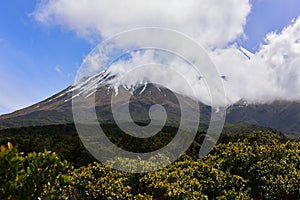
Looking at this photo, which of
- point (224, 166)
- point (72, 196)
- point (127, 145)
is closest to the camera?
point (72, 196)

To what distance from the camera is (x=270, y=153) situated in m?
16.2

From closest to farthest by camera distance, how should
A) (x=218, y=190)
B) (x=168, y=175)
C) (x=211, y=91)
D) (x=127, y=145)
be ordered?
(x=211, y=91) → (x=218, y=190) → (x=168, y=175) → (x=127, y=145)

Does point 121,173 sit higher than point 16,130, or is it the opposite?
point 16,130

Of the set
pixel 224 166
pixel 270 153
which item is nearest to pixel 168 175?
pixel 224 166

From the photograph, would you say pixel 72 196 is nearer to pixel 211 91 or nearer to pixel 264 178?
pixel 211 91

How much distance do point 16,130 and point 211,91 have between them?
109 m

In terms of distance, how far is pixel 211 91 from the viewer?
461 inches

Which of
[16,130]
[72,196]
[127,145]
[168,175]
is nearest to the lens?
[72,196]

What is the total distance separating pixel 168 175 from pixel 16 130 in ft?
344

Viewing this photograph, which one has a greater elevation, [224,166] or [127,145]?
[127,145]

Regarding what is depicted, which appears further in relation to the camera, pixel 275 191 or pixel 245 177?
pixel 245 177

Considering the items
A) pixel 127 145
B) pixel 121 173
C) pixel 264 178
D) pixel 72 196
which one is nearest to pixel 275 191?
pixel 264 178

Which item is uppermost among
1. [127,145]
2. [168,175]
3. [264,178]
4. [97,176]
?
[127,145]

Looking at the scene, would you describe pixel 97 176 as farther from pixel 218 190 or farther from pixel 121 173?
pixel 218 190
